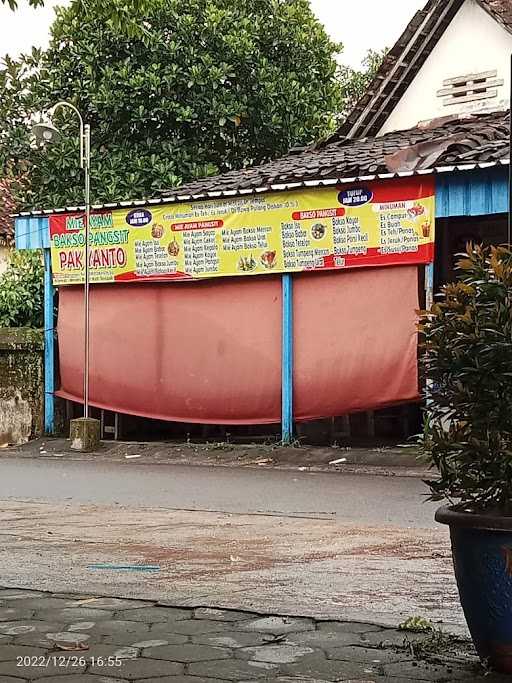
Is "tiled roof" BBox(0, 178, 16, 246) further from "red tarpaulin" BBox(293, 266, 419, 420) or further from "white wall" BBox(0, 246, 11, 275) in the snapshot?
"red tarpaulin" BBox(293, 266, 419, 420)

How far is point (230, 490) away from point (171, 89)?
1431 centimetres

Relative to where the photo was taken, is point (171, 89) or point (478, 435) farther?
point (171, 89)

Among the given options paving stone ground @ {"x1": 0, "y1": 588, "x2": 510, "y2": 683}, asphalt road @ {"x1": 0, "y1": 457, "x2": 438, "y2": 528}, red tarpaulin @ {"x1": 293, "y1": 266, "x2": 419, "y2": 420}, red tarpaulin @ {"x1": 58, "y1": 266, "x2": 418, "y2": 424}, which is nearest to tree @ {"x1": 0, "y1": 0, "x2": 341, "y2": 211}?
red tarpaulin @ {"x1": 58, "y1": 266, "x2": 418, "y2": 424}

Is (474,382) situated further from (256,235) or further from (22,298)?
(22,298)

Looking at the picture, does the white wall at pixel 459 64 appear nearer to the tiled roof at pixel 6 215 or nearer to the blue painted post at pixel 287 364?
the blue painted post at pixel 287 364

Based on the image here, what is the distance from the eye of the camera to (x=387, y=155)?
54.2 feet

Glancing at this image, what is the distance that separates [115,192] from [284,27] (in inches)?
204

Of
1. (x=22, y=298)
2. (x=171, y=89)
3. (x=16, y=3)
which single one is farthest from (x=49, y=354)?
(x=16, y=3)

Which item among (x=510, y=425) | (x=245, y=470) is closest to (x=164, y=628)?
(x=510, y=425)

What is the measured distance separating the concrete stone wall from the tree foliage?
15.0m

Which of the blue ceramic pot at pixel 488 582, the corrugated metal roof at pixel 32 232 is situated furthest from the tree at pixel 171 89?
the blue ceramic pot at pixel 488 582

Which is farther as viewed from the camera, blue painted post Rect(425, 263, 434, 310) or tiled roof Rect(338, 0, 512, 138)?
tiled roof Rect(338, 0, 512, 138)

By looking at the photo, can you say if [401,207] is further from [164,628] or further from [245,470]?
[164,628]

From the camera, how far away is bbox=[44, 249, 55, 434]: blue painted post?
1947 centimetres
